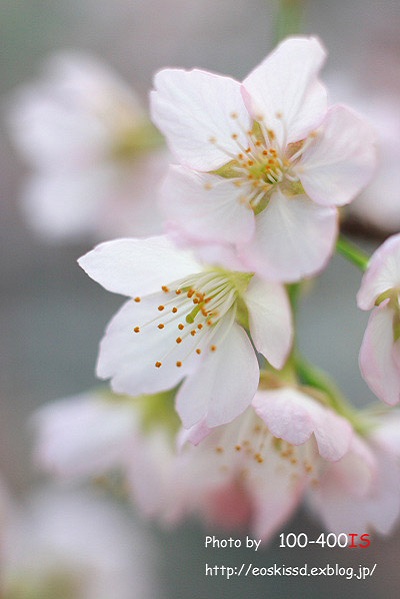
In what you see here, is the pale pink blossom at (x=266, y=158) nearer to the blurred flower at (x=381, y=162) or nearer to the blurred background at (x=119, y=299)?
the blurred flower at (x=381, y=162)

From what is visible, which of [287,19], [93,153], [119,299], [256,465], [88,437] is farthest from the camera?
[119,299]

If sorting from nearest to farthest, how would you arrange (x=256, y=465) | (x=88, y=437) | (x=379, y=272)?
1. (x=379, y=272)
2. (x=256, y=465)
3. (x=88, y=437)

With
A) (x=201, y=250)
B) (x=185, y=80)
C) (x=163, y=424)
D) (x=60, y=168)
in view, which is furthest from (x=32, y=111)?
(x=201, y=250)

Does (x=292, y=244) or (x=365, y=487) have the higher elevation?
(x=292, y=244)

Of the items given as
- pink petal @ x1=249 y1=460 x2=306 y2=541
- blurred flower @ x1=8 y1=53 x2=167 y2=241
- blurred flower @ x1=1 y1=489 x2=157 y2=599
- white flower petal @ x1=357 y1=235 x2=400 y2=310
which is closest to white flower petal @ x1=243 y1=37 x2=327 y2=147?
white flower petal @ x1=357 y1=235 x2=400 y2=310

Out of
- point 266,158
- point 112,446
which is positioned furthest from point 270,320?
point 112,446

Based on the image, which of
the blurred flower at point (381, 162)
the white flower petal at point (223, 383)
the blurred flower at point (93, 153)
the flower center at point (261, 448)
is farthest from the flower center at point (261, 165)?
the blurred flower at point (93, 153)

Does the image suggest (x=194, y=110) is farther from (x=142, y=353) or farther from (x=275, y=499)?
(x=275, y=499)
